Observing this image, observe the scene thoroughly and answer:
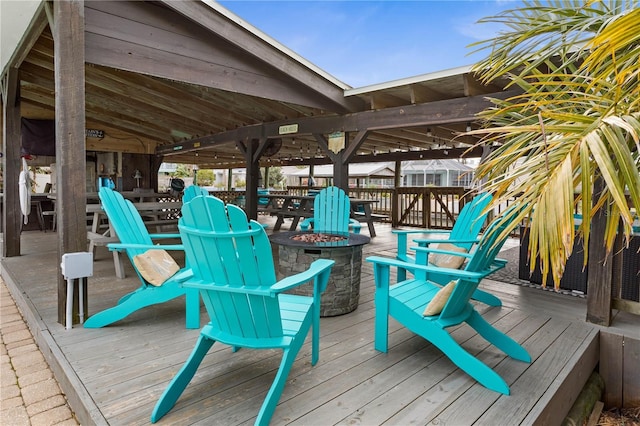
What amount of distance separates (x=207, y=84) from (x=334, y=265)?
224cm

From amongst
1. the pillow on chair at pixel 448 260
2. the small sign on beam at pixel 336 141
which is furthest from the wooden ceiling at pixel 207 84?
the pillow on chair at pixel 448 260

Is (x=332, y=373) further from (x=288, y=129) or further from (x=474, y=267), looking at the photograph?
(x=288, y=129)

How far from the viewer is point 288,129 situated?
593 centimetres

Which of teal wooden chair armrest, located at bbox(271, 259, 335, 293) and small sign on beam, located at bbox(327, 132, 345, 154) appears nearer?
teal wooden chair armrest, located at bbox(271, 259, 335, 293)

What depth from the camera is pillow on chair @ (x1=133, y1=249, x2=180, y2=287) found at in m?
2.50

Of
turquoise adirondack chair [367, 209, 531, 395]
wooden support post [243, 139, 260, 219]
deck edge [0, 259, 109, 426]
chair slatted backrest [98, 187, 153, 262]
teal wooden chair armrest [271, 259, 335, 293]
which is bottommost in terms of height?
deck edge [0, 259, 109, 426]

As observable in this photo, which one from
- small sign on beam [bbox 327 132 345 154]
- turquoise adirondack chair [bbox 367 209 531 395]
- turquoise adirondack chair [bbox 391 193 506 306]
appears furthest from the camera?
small sign on beam [bbox 327 132 345 154]

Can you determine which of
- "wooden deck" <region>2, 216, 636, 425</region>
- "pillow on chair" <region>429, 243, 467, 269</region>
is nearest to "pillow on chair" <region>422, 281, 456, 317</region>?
"wooden deck" <region>2, 216, 636, 425</region>

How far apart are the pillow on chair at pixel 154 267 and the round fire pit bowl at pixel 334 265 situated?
2.55ft

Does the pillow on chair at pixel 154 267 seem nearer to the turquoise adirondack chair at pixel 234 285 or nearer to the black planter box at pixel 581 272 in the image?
the turquoise adirondack chair at pixel 234 285

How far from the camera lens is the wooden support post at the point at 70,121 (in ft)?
7.77

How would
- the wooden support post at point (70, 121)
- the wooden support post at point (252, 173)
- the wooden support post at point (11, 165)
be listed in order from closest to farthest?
the wooden support post at point (70, 121), the wooden support post at point (11, 165), the wooden support post at point (252, 173)

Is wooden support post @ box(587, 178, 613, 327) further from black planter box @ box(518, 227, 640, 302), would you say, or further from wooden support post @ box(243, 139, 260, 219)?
wooden support post @ box(243, 139, 260, 219)

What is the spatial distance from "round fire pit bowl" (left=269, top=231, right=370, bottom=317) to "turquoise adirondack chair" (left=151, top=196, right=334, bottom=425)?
1024mm
